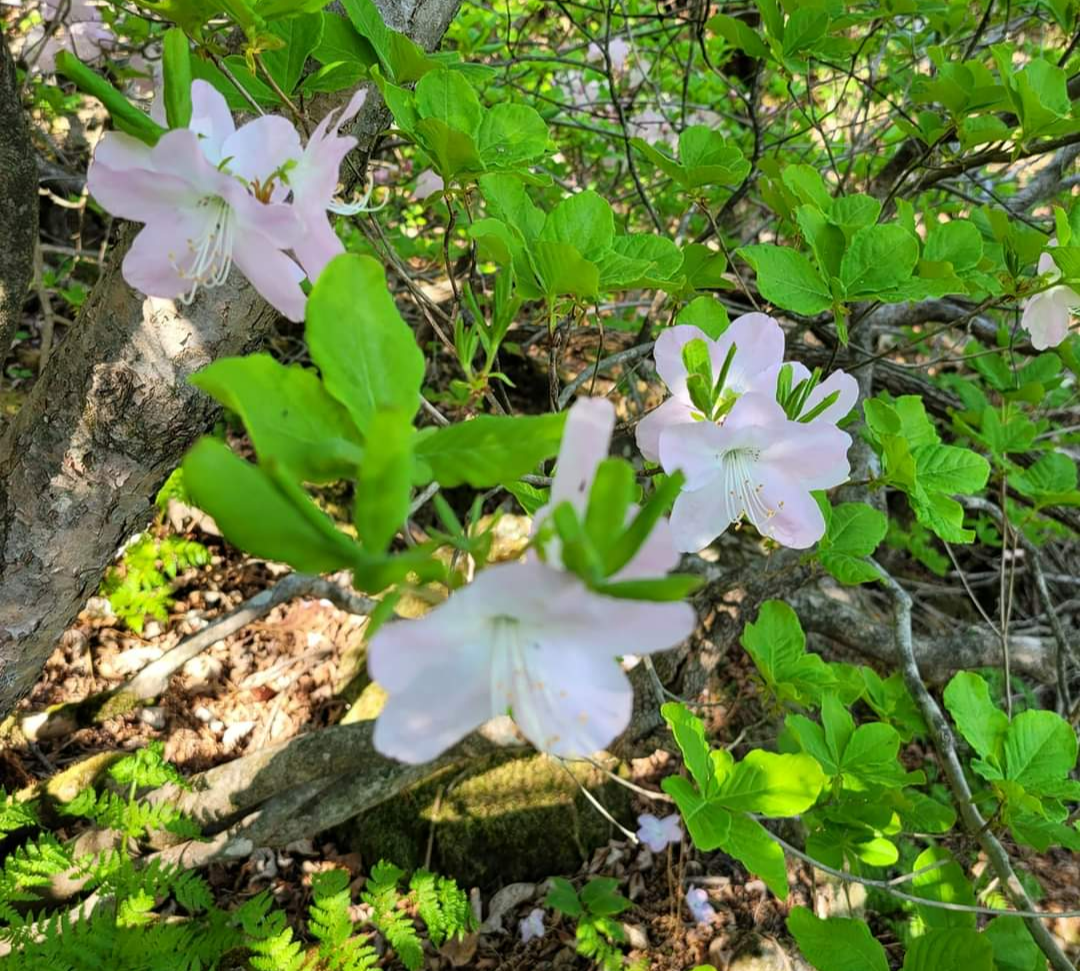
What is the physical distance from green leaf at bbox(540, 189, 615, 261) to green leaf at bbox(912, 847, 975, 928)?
4.20ft

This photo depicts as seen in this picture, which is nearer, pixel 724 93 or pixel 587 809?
pixel 587 809

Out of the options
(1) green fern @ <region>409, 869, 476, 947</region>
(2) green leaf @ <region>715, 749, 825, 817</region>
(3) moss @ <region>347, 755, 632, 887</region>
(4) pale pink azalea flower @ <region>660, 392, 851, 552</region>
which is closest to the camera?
(4) pale pink azalea flower @ <region>660, 392, 851, 552</region>

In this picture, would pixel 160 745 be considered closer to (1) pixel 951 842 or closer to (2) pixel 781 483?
(2) pixel 781 483

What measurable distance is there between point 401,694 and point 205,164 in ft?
1.28

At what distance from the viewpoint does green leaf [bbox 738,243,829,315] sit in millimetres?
988

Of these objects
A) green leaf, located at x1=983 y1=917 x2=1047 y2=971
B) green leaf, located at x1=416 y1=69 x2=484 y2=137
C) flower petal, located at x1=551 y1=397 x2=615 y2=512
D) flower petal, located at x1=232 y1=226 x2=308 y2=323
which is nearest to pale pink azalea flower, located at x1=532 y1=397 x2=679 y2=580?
flower petal, located at x1=551 y1=397 x2=615 y2=512

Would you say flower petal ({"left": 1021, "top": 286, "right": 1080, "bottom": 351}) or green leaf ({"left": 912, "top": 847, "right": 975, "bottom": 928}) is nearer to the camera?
flower petal ({"left": 1021, "top": 286, "right": 1080, "bottom": 351})

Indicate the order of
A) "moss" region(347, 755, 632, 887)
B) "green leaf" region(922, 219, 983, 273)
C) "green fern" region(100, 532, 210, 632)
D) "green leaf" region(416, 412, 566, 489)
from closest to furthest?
"green leaf" region(416, 412, 566, 489) → "green leaf" region(922, 219, 983, 273) → "moss" region(347, 755, 632, 887) → "green fern" region(100, 532, 210, 632)

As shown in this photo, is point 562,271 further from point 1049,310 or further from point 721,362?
point 1049,310

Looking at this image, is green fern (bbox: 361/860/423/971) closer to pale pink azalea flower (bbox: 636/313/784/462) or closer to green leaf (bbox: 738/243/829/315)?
pale pink azalea flower (bbox: 636/313/784/462)

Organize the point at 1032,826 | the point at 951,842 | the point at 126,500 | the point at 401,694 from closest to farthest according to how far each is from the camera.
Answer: the point at 401,694
the point at 126,500
the point at 1032,826
the point at 951,842

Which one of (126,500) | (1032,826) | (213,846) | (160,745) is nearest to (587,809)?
(213,846)

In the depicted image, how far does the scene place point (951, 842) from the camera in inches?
97.8

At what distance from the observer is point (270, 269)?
1.99 feet
